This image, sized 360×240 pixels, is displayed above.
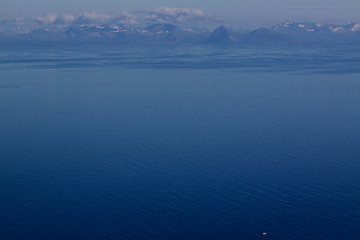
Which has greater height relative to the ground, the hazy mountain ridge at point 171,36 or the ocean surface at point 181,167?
the hazy mountain ridge at point 171,36

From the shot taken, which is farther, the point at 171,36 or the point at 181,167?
the point at 171,36

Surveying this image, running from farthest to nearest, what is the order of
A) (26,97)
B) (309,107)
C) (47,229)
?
(26,97) → (309,107) → (47,229)

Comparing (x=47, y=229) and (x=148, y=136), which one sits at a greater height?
(x=148, y=136)

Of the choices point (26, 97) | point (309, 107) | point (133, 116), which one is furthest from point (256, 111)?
point (26, 97)

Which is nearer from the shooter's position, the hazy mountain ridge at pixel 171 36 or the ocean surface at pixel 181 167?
the ocean surface at pixel 181 167

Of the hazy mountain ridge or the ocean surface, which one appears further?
the hazy mountain ridge

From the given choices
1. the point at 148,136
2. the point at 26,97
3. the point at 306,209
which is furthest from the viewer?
the point at 26,97

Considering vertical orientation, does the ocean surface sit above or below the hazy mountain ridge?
below

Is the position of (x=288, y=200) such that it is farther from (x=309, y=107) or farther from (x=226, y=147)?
(x=309, y=107)
